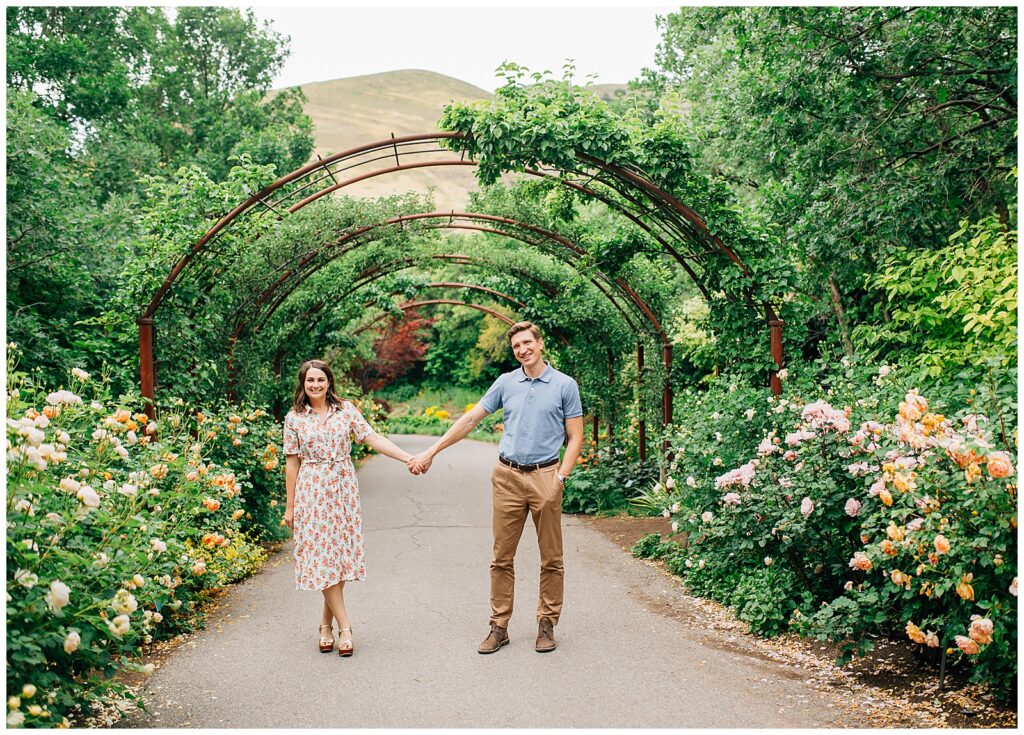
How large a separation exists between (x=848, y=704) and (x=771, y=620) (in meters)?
0.99

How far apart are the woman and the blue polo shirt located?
78 cm

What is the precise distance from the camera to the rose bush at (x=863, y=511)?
3.09 meters

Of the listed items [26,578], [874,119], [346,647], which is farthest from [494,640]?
[874,119]

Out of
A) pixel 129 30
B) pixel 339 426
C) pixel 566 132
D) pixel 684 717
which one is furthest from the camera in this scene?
pixel 129 30

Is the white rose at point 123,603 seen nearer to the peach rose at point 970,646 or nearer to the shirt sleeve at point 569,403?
the shirt sleeve at point 569,403

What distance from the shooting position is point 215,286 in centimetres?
738

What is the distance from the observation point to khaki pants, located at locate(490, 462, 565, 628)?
420 cm

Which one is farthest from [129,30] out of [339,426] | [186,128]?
[339,426]

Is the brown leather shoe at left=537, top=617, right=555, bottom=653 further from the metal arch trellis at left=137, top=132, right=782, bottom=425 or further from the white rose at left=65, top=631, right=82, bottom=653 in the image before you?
the metal arch trellis at left=137, top=132, right=782, bottom=425

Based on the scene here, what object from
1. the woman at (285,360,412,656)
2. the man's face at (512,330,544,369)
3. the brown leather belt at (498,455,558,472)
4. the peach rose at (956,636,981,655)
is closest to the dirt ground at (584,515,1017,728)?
the peach rose at (956,636,981,655)

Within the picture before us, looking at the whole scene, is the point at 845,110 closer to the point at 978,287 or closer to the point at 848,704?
the point at 978,287

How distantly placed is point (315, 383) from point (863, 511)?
9.22ft

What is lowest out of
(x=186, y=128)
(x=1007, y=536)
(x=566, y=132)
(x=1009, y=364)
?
(x=1007, y=536)

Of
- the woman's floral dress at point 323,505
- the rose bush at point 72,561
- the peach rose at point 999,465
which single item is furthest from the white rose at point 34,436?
the peach rose at point 999,465
